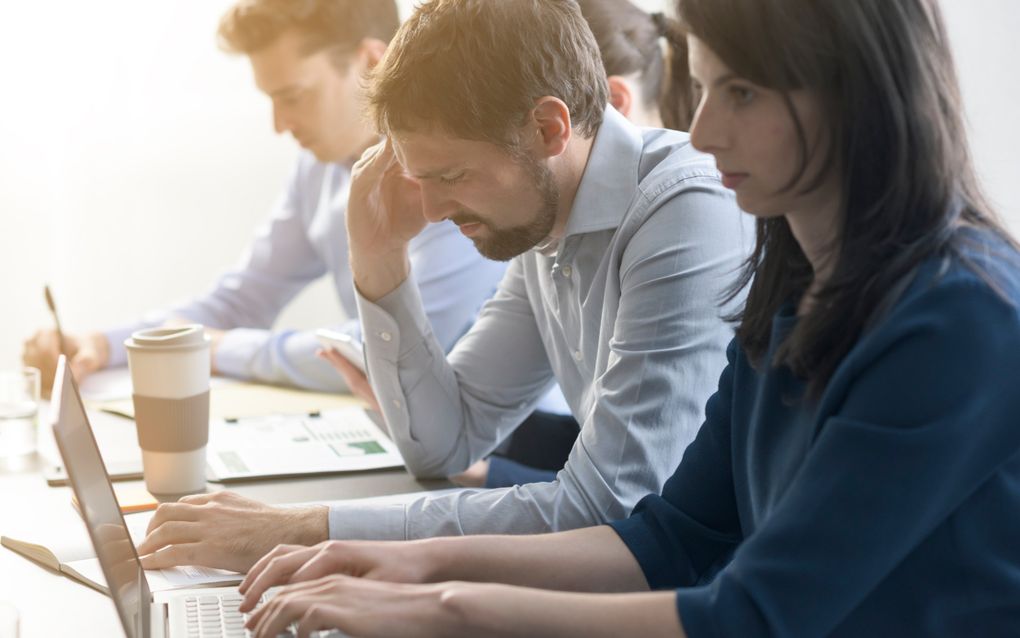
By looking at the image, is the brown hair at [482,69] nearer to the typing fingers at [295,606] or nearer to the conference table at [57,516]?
the conference table at [57,516]

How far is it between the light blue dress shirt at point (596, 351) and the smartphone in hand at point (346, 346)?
0.40 ft

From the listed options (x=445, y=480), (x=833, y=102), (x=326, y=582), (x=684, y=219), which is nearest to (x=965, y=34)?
(x=684, y=219)

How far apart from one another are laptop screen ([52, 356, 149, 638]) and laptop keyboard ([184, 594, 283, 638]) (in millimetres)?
43

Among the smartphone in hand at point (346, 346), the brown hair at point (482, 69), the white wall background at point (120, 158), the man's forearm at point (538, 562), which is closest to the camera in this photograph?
the man's forearm at point (538, 562)

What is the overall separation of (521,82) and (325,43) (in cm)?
116

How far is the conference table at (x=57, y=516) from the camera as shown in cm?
115

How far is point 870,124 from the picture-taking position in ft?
2.90

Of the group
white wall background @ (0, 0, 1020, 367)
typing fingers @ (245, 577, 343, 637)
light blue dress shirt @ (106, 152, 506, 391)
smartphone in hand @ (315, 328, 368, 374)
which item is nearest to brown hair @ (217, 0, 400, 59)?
light blue dress shirt @ (106, 152, 506, 391)

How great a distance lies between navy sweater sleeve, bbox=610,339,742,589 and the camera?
1150 mm

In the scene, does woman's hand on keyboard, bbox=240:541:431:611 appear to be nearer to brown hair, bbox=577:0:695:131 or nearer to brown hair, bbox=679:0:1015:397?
brown hair, bbox=679:0:1015:397

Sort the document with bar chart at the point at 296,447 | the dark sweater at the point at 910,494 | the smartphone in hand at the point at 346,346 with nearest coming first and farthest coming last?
the dark sweater at the point at 910,494 < the document with bar chart at the point at 296,447 < the smartphone in hand at the point at 346,346

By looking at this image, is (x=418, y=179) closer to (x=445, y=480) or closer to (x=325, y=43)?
(x=445, y=480)

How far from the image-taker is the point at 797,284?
1.06 meters

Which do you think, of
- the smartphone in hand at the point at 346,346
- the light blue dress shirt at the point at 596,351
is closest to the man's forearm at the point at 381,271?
the light blue dress shirt at the point at 596,351
